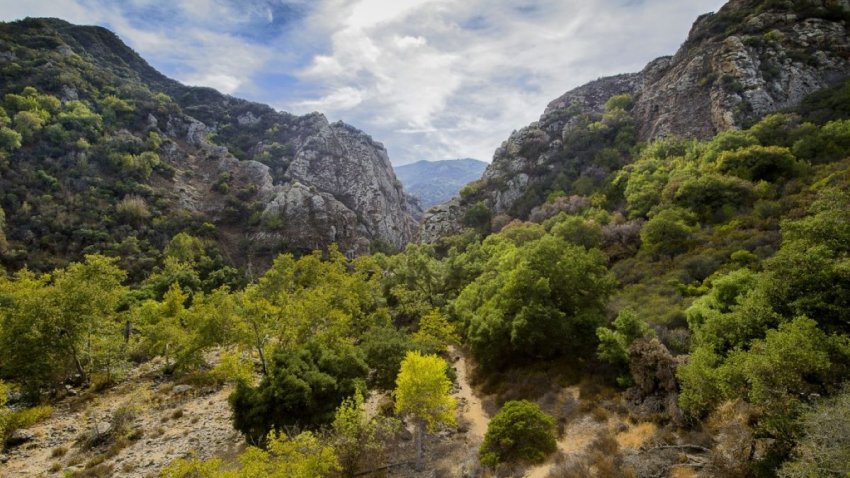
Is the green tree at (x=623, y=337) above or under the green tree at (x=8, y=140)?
under

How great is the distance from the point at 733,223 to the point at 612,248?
38.6ft

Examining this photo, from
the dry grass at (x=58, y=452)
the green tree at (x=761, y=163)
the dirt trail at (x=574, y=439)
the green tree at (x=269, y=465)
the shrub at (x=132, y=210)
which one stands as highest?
the shrub at (x=132, y=210)

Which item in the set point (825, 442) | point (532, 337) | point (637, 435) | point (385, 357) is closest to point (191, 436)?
point (385, 357)

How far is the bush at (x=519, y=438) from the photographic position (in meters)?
17.6

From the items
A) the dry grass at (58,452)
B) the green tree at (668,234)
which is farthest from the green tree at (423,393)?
the green tree at (668,234)

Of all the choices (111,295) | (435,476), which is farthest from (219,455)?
(111,295)

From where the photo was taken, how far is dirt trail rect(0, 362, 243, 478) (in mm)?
20688

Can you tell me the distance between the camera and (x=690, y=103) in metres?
70.8

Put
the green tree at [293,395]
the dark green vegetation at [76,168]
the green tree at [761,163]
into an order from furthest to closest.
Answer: the dark green vegetation at [76,168], the green tree at [761,163], the green tree at [293,395]

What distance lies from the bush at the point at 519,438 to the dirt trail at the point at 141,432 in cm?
1493

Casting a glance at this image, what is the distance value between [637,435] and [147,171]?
3843 inches

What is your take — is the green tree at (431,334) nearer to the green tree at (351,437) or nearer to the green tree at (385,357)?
the green tree at (385,357)

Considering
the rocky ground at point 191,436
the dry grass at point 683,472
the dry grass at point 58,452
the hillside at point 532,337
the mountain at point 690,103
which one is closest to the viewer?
the dry grass at point 683,472

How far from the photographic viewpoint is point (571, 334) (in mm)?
26000
